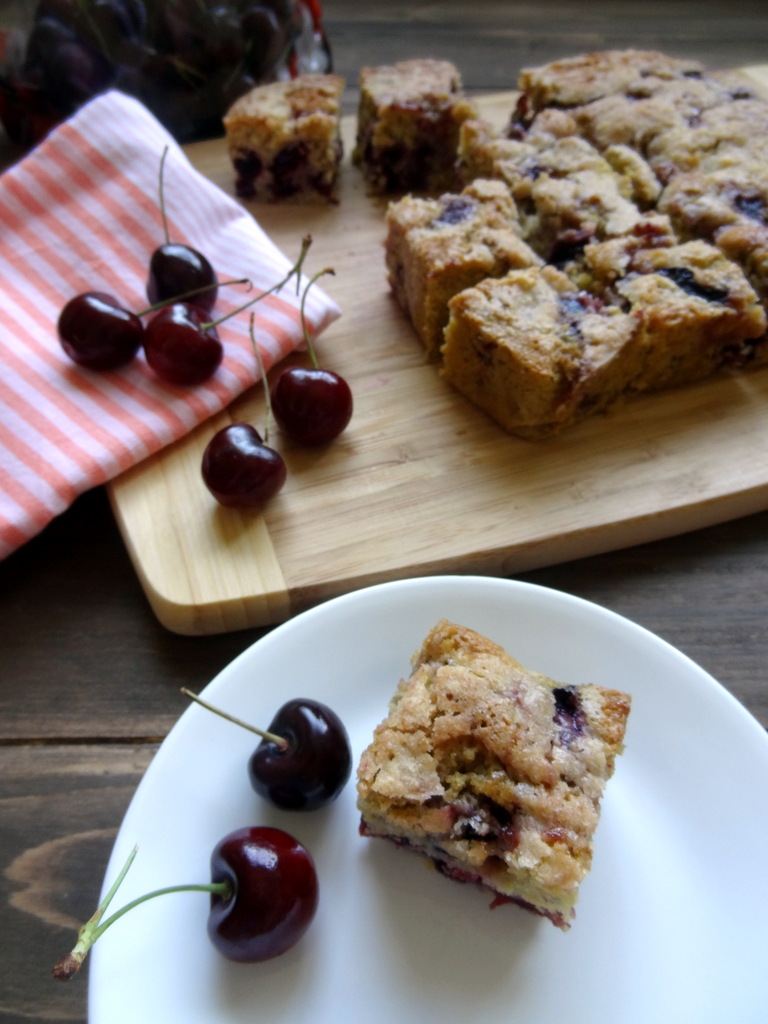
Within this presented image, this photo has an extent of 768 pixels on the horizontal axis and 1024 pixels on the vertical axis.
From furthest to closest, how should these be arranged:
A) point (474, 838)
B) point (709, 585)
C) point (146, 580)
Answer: point (709, 585) < point (146, 580) < point (474, 838)

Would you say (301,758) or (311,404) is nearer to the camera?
(301,758)

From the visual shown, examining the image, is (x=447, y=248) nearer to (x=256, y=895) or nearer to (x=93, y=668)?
(x=93, y=668)

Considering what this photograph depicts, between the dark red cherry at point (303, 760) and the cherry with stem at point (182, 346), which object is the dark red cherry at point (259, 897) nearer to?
the dark red cherry at point (303, 760)

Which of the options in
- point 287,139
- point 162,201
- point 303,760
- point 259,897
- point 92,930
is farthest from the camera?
point 287,139

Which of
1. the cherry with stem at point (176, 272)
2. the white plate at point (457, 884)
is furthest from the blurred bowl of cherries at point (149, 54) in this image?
the white plate at point (457, 884)

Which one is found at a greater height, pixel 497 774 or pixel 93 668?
pixel 497 774

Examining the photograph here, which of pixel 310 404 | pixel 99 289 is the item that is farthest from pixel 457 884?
pixel 99 289

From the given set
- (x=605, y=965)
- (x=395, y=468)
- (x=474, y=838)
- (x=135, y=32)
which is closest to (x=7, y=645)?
(x=395, y=468)

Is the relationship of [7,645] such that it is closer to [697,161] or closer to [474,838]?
[474,838]
